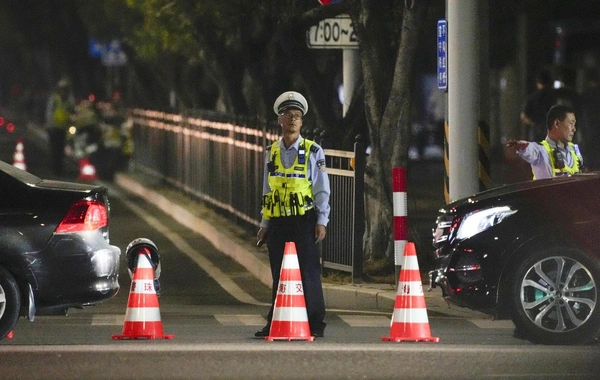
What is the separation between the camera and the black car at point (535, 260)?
413 inches

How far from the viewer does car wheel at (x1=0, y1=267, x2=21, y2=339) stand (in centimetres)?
1041

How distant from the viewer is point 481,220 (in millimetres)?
10891

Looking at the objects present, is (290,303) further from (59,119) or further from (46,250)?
(59,119)

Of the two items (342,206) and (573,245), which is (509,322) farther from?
(342,206)

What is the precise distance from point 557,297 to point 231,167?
10.7m

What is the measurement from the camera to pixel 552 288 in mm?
10531

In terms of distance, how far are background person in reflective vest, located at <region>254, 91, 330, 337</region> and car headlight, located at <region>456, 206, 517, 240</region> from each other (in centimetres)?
96

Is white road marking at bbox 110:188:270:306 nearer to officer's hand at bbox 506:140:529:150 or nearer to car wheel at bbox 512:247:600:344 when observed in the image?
officer's hand at bbox 506:140:529:150

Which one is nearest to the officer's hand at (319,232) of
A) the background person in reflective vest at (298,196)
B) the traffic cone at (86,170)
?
the background person in reflective vest at (298,196)

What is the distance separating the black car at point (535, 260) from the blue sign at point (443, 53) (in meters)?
3.69

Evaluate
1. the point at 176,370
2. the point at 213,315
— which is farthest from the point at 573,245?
the point at 213,315

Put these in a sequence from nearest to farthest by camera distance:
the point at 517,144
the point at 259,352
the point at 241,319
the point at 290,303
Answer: the point at 259,352 → the point at 290,303 → the point at 517,144 → the point at 241,319

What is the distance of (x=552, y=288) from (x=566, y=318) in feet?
0.72

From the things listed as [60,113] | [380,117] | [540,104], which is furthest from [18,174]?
[60,113]
